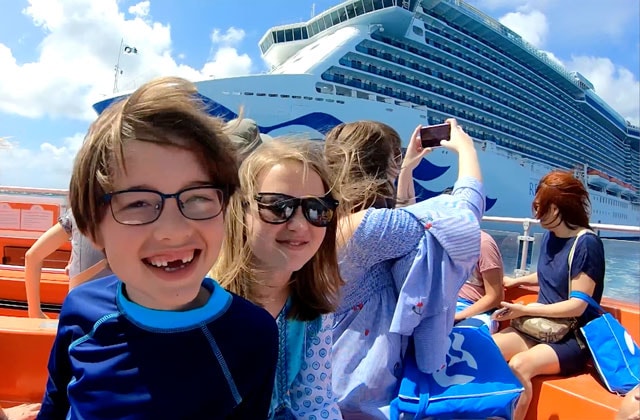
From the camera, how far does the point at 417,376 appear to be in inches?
52.8

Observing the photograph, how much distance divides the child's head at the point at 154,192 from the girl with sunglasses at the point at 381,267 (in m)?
0.50

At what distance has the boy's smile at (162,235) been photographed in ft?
2.39

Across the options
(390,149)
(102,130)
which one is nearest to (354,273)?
(390,149)

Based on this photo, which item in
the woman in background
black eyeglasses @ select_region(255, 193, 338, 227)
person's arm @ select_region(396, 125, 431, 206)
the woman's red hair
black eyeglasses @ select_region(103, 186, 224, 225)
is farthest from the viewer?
the woman's red hair

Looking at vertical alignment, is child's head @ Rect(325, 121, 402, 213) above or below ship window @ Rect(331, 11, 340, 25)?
below

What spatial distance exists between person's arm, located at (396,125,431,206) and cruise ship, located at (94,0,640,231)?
13285 mm

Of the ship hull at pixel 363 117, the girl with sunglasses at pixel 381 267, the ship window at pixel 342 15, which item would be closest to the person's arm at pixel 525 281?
the girl with sunglasses at pixel 381 267

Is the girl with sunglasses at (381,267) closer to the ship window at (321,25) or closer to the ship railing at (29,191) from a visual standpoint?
the ship railing at (29,191)

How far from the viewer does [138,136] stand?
0.74 meters

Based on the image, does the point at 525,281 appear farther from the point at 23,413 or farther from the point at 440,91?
the point at 440,91

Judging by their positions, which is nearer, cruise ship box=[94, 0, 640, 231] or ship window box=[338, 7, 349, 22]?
cruise ship box=[94, 0, 640, 231]

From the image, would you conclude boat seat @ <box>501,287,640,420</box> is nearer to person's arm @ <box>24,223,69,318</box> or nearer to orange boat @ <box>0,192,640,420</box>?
orange boat @ <box>0,192,640,420</box>

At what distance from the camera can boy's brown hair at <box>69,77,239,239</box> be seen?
74 cm

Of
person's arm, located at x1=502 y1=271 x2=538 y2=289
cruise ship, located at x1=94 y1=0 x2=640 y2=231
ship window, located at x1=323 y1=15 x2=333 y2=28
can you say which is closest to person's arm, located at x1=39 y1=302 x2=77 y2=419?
person's arm, located at x1=502 y1=271 x2=538 y2=289
